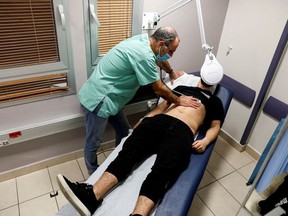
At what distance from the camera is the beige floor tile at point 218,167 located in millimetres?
2350

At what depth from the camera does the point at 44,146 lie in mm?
2123

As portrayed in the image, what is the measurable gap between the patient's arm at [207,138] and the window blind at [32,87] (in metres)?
1.12

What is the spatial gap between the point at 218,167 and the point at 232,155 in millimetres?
293

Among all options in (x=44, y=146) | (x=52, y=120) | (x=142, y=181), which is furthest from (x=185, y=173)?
(x=44, y=146)

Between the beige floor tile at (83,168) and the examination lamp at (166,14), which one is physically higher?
the examination lamp at (166,14)

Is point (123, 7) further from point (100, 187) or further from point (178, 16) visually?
point (100, 187)

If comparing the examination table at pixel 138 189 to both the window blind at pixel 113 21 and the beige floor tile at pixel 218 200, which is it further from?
the window blind at pixel 113 21

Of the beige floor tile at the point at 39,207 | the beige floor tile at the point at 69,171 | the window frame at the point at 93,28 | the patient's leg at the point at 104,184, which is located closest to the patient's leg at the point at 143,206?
the patient's leg at the point at 104,184

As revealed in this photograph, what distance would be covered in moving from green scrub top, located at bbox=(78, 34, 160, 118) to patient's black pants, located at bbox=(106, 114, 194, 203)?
0.91 feet

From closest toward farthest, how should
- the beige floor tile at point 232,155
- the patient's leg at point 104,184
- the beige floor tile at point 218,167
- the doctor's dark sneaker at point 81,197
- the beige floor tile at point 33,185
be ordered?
1. the doctor's dark sneaker at point 81,197
2. the patient's leg at point 104,184
3. the beige floor tile at point 33,185
4. the beige floor tile at point 218,167
5. the beige floor tile at point 232,155

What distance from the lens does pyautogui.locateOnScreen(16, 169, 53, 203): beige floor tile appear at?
1992 millimetres

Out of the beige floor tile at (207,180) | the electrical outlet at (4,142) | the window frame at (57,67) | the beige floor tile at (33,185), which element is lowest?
the beige floor tile at (33,185)

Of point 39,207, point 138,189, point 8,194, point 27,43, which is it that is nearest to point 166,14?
point 27,43

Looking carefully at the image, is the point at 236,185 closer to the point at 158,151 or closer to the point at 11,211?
the point at 158,151
